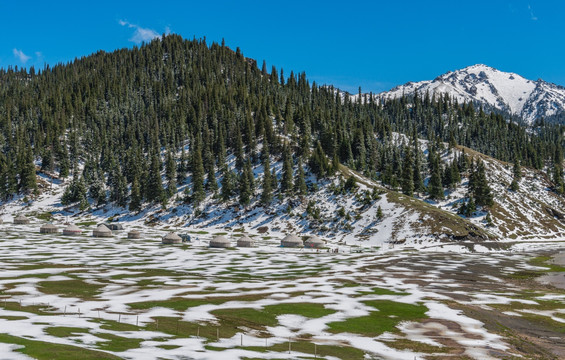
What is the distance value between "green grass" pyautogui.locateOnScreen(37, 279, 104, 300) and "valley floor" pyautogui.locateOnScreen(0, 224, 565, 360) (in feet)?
0.46

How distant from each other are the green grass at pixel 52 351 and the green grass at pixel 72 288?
81.3 ft

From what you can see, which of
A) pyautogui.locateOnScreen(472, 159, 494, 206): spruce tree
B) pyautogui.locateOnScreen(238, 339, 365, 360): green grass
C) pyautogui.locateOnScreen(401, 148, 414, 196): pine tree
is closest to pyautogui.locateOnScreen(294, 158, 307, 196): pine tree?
pyautogui.locateOnScreen(401, 148, 414, 196): pine tree

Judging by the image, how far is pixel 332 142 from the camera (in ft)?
599

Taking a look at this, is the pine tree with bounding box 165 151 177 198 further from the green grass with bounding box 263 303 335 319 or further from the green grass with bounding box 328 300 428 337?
the green grass with bounding box 328 300 428 337

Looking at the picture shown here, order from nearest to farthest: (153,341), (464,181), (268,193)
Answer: (153,341) < (268,193) < (464,181)

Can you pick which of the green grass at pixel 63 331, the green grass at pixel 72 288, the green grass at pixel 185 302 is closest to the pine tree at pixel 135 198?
the green grass at pixel 72 288

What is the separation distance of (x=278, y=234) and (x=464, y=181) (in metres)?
87.3

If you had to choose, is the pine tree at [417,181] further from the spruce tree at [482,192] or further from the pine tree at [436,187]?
the spruce tree at [482,192]

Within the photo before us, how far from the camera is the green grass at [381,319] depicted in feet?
143

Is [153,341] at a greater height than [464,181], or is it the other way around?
[464,181]

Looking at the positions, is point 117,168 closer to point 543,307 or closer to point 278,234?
point 278,234

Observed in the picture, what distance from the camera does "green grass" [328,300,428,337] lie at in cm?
4347

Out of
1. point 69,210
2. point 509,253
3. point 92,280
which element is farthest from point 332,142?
point 92,280

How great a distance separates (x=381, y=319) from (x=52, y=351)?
109 feet
